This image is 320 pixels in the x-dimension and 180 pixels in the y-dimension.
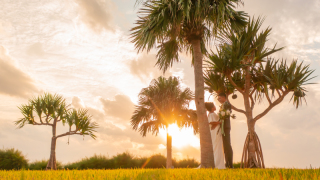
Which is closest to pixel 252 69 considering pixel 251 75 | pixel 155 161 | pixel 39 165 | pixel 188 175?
pixel 251 75

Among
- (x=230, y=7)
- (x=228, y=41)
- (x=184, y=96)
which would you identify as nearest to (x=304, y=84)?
(x=228, y=41)

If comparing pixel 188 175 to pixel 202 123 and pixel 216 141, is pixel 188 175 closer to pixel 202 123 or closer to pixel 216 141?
pixel 216 141

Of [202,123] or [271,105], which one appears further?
[271,105]

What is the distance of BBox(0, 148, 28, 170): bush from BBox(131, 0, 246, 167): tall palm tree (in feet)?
39.7

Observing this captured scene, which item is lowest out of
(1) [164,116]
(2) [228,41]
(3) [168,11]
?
(1) [164,116]

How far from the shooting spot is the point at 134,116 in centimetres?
1761

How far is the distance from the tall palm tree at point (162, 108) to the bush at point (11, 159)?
7.89m

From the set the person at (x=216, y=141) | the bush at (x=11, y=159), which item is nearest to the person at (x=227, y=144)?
the person at (x=216, y=141)

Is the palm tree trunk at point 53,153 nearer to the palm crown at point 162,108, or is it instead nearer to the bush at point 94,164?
the bush at point 94,164

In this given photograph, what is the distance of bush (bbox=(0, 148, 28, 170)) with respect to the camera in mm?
15484

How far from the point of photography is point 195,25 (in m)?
9.80

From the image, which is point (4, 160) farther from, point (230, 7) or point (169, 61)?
point (230, 7)

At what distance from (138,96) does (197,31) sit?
9.49 m

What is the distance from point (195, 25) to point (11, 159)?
14.8 metres
